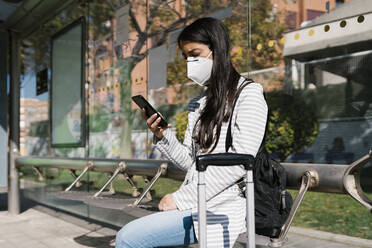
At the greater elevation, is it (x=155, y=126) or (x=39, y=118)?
(x=39, y=118)

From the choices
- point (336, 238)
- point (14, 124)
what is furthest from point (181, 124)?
point (14, 124)

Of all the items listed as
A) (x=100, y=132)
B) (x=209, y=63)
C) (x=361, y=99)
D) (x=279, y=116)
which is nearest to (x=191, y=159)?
(x=209, y=63)

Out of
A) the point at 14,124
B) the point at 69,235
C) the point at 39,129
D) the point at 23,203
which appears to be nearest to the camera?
the point at 69,235

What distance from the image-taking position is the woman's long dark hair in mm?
1922

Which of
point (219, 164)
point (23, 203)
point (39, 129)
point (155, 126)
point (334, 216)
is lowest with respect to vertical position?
point (334, 216)

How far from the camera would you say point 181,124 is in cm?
427

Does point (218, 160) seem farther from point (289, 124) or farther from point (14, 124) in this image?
point (14, 124)

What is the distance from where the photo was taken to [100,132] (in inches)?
217

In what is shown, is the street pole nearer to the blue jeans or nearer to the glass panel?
the glass panel

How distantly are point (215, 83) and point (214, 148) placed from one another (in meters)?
0.30

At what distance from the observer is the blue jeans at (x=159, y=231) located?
182 cm

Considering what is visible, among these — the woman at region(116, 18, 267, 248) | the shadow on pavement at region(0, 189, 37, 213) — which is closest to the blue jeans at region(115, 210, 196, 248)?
the woman at region(116, 18, 267, 248)

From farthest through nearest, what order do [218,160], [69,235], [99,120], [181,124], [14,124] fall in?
[14,124] < [99,120] < [69,235] < [181,124] < [218,160]

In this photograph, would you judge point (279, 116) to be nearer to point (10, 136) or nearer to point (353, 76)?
point (353, 76)
